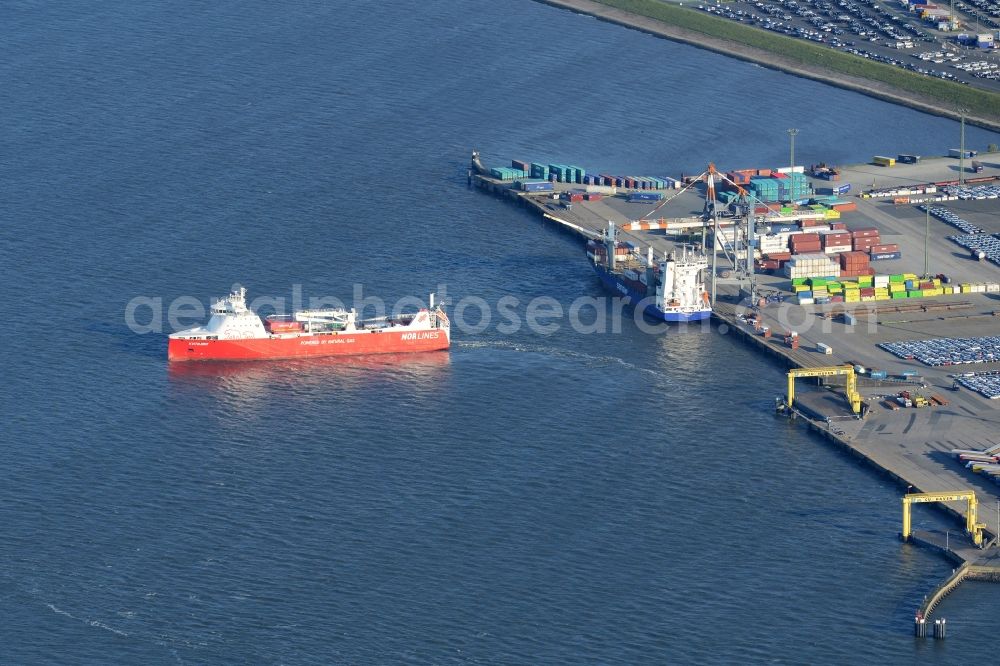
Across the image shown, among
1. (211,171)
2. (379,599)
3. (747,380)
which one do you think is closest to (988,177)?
(747,380)

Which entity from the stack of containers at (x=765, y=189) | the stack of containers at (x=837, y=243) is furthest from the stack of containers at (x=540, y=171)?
the stack of containers at (x=837, y=243)

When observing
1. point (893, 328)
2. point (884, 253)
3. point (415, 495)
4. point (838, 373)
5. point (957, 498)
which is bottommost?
point (415, 495)

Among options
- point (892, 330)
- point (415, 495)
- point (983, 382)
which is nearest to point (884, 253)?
point (892, 330)

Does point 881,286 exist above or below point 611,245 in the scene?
below

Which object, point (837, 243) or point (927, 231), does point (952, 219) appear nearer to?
point (927, 231)

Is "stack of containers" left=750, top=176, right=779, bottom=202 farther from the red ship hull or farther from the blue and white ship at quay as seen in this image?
the red ship hull

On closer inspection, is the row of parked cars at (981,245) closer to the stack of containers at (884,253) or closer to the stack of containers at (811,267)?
the stack of containers at (884,253)
